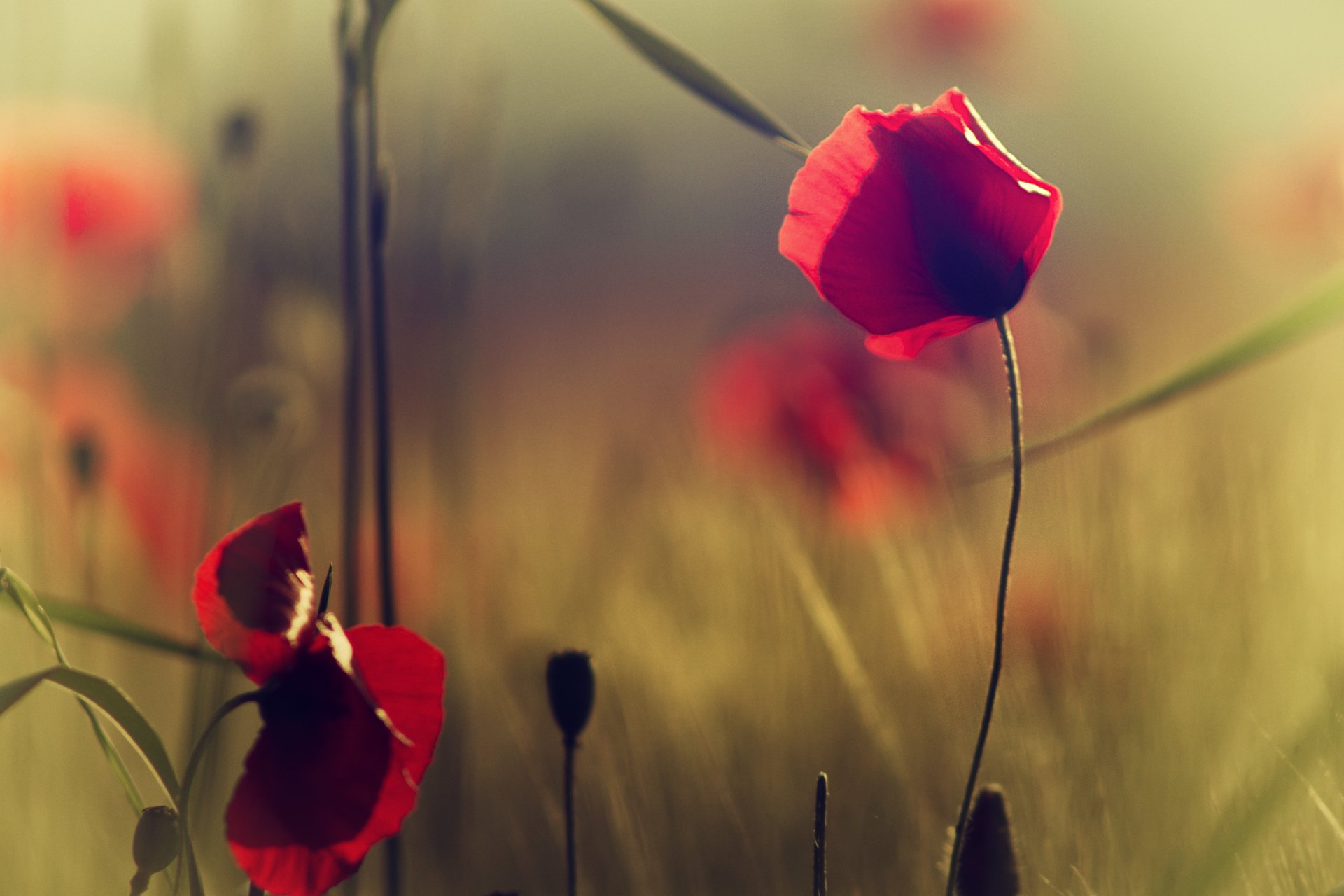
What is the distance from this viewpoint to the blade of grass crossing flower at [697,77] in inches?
10.4

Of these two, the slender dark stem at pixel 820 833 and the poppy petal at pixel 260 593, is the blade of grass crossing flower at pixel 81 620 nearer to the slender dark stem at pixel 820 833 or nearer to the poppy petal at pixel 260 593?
the poppy petal at pixel 260 593

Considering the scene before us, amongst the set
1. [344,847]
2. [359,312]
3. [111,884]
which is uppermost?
[359,312]

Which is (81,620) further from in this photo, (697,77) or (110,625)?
(697,77)

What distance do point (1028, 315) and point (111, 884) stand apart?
0.53 metres

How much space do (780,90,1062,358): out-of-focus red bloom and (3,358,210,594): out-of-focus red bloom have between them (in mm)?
390

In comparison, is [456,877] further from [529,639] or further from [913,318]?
[913,318]

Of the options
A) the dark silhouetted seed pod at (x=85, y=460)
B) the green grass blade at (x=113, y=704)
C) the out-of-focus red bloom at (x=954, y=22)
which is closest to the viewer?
the green grass blade at (x=113, y=704)

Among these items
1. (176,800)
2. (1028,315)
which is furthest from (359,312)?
(1028,315)

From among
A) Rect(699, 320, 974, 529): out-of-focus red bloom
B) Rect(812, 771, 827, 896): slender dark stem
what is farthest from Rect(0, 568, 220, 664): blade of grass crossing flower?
Rect(699, 320, 974, 529): out-of-focus red bloom

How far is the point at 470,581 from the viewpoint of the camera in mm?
574

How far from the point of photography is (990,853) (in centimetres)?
25

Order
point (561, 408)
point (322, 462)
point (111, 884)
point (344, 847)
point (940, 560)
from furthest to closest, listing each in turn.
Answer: point (561, 408) → point (322, 462) → point (940, 560) → point (111, 884) → point (344, 847)

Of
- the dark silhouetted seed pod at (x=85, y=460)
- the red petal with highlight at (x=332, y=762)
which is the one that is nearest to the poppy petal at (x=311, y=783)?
the red petal with highlight at (x=332, y=762)

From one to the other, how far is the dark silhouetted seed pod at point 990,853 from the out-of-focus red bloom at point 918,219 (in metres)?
0.11
